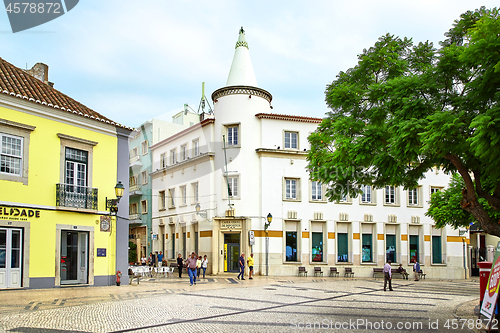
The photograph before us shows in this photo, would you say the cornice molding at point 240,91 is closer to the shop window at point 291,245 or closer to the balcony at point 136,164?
the shop window at point 291,245

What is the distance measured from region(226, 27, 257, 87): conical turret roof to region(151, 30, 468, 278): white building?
7 centimetres

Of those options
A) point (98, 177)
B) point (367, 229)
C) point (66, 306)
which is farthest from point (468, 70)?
point (367, 229)

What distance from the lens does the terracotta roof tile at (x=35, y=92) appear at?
1866 centimetres

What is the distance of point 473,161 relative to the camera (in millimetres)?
11312

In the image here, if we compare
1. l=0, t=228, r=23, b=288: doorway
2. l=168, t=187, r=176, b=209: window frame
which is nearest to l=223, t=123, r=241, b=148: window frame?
l=168, t=187, r=176, b=209: window frame

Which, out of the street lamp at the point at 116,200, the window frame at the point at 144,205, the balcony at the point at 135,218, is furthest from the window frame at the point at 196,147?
the street lamp at the point at 116,200

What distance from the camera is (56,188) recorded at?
19.5m

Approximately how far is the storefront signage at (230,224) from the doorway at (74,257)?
42.2 ft

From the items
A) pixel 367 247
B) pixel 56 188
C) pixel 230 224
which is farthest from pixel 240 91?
pixel 56 188

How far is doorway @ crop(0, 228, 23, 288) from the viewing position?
690 inches

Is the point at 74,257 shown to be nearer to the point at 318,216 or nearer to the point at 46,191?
the point at 46,191

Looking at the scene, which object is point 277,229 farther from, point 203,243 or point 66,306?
point 66,306

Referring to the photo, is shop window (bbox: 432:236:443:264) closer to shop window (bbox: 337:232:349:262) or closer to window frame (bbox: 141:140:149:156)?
shop window (bbox: 337:232:349:262)

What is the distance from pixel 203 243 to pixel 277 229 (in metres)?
5.55
